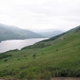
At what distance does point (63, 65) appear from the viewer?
90750 millimetres

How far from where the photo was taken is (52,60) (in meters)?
101

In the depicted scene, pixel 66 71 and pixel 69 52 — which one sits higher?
pixel 69 52

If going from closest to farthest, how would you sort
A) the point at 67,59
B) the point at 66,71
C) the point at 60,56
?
the point at 66,71 < the point at 67,59 < the point at 60,56

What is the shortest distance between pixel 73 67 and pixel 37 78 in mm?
32058

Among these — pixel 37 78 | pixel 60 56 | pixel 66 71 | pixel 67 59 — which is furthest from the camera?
pixel 60 56

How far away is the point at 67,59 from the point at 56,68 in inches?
438

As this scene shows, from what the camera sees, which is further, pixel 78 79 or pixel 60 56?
pixel 60 56

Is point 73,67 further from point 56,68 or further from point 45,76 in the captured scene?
point 45,76

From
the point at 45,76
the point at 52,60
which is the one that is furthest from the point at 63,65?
the point at 45,76

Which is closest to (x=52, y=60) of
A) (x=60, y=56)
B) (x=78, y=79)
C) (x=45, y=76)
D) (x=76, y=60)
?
(x=60, y=56)

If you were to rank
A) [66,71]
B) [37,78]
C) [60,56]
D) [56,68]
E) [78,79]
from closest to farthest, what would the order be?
[37,78] → [78,79] → [66,71] → [56,68] → [60,56]

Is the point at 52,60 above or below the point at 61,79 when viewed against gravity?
above

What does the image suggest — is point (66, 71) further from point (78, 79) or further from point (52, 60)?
point (52, 60)

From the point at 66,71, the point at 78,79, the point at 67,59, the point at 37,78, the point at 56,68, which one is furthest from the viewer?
the point at 67,59
